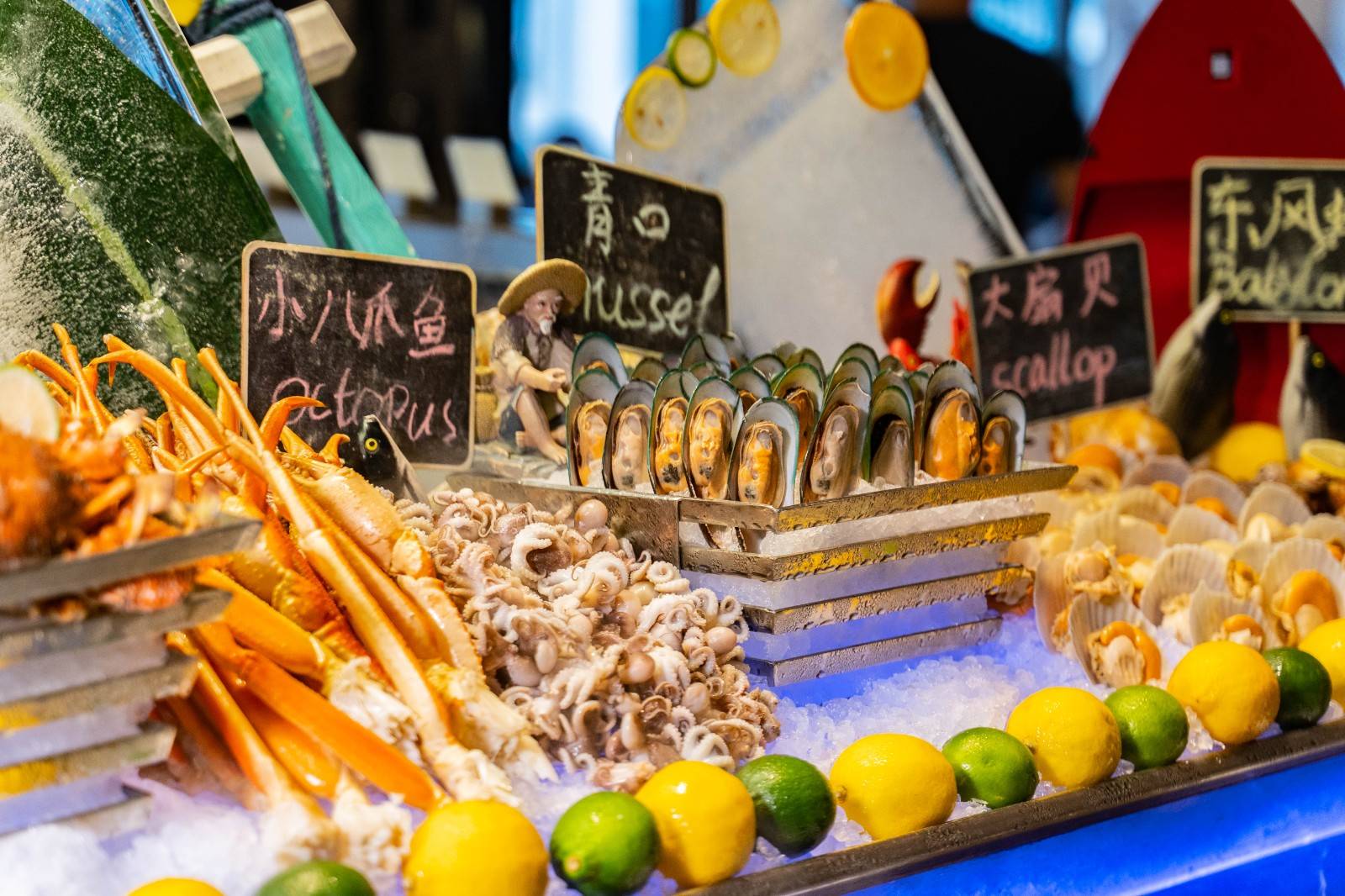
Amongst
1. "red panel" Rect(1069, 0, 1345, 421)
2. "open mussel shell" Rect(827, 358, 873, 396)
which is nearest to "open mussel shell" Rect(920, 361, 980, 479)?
"open mussel shell" Rect(827, 358, 873, 396)

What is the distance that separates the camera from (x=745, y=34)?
328 cm

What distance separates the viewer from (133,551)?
1112mm

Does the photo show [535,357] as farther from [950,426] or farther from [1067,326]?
[1067,326]

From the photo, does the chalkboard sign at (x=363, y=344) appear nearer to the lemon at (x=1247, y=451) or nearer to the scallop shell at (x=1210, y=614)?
the scallop shell at (x=1210, y=614)

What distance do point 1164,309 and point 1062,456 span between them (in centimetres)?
98

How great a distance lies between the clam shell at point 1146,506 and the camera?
2.79 metres

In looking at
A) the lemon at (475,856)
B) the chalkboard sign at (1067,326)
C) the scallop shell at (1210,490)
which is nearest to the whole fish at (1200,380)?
the chalkboard sign at (1067,326)

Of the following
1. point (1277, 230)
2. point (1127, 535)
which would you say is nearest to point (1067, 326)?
point (1277, 230)

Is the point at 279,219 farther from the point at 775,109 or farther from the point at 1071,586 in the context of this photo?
the point at 1071,586

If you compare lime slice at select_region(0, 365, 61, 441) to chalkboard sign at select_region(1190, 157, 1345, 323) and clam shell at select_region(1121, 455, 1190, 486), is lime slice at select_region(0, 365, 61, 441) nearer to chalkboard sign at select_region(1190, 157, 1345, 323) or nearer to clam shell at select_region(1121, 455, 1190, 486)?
clam shell at select_region(1121, 455, 1190, 486)

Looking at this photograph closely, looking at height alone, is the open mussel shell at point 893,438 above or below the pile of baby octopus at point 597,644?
above

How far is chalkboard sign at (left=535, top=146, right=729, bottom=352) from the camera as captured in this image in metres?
2.49

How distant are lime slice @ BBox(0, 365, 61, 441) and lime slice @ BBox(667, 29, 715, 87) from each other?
7.32 feet

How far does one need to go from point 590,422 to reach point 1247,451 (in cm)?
251
